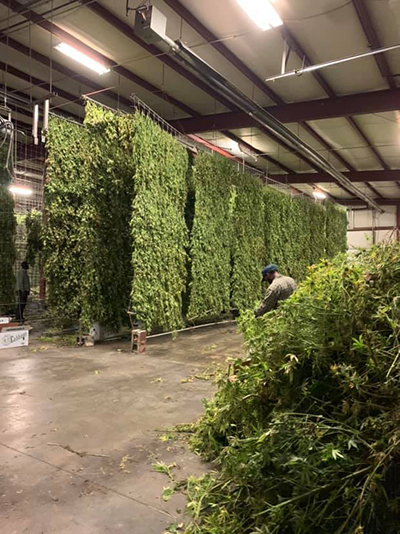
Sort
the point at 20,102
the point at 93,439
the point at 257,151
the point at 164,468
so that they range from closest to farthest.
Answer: the point at 164,468 → the point at 93,439 → the point at 20,102 → the point at 257,151

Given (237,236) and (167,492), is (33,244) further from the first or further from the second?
(167,492)

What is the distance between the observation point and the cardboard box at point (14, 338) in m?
6.60

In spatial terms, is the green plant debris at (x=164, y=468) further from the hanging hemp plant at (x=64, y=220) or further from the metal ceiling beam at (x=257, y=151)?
the metal ceiling beam at (x=257, y=151)

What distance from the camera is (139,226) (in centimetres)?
639

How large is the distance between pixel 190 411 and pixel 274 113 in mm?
7887

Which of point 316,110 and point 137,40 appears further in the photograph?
point 316,110

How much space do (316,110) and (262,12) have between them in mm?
4434

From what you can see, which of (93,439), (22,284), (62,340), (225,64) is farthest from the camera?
(22,284)

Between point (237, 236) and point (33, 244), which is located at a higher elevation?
point (237, 236)

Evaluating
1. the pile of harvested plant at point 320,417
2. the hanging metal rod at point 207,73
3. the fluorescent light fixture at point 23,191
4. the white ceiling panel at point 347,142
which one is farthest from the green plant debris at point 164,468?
the fluorescent light fixture at point 23,191

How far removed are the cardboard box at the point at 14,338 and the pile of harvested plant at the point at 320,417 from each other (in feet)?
17.1

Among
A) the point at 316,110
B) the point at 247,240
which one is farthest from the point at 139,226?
the point at 316,110

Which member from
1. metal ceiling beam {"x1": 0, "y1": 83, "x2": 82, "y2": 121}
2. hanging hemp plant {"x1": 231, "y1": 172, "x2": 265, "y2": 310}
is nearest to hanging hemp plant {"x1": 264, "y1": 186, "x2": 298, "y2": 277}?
hanging hemp plant {"x1": 231, "y1": 172, "x2": 265, "y2": 310}

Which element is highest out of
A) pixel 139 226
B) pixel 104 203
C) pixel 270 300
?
pixel 104 203
